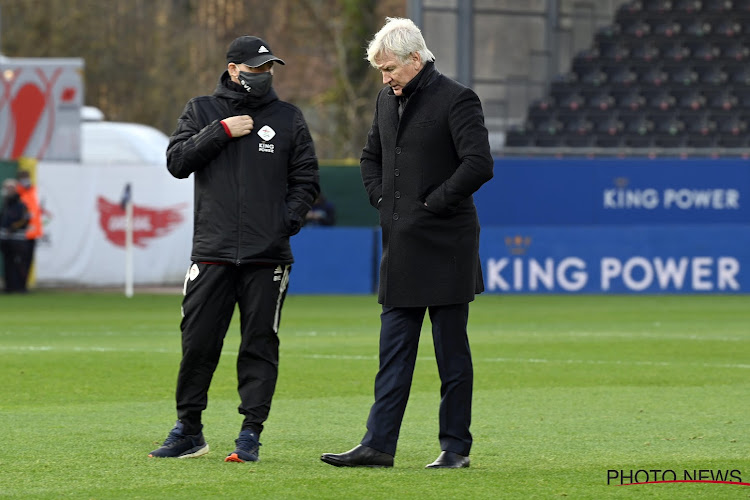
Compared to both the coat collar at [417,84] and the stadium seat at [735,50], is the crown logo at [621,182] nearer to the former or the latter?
the stadium seat at [735,50]

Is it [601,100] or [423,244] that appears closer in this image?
[423,244]

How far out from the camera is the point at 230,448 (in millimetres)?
8023

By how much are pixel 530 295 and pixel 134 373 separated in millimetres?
12676

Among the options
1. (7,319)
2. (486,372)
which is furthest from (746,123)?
(486,372)

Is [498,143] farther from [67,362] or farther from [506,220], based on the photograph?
[67,362]

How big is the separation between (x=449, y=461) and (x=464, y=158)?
1507 millimetres

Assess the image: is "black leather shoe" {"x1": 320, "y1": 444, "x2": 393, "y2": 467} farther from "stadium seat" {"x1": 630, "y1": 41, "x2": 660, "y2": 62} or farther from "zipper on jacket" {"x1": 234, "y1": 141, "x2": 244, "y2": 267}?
"stadium seat" {"x1": 630, "y1": 41, "x2": 660, "y2": 62}

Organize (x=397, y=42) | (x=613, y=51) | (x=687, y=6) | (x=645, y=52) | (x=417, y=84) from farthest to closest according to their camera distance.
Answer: (x=687, y=6) → (x=613, y=51) → (x=645, y=52) → (x=417, y=84) → (x=397, y=42)

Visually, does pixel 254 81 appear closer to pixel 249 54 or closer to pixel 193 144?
pixel 249 54

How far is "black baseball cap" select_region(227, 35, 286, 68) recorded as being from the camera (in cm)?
746

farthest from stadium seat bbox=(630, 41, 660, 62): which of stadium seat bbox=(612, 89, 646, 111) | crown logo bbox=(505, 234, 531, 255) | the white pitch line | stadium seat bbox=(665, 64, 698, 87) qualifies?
the white pitch line

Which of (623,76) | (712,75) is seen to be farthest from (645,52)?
(712,75)

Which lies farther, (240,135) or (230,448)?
(230,448)

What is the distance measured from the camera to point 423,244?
736 cm
